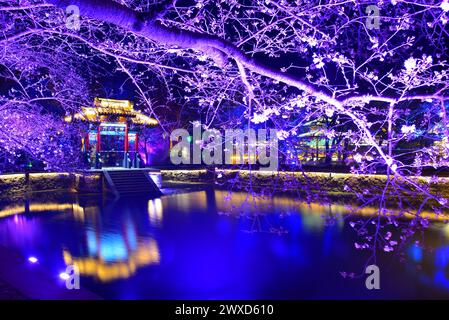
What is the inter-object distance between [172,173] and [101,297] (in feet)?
62.3

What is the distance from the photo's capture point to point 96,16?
280 cm

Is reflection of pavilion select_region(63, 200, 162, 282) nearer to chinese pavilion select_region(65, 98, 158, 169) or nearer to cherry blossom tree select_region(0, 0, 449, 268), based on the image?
cherry blossom tree select_region(0, 0, 449, 268)

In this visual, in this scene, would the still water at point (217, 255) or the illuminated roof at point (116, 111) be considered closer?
the still water at point (217, 255)

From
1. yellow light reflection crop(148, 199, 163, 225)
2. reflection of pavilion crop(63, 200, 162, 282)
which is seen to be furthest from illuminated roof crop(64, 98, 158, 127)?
reflection of pavilion crop(63, 200, 162, 282)

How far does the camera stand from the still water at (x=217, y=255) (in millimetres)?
4781

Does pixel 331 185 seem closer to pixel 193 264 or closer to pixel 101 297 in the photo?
pixel 193 264

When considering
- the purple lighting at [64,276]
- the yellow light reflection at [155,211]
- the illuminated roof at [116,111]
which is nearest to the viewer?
the purple lighting at [64,276]

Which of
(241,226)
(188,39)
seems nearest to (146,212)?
(241,226)

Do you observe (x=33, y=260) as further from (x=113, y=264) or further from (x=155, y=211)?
(x=155, y=211)

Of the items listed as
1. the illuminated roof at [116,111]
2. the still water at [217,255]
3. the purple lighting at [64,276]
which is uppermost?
the illuminated roof at [116,111]

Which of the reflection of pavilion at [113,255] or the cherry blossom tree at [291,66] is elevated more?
the cherry blossom tree at [291,66]

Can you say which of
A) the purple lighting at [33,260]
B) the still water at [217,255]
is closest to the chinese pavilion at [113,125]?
the still water at [217,255]

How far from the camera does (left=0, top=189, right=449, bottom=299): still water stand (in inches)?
188

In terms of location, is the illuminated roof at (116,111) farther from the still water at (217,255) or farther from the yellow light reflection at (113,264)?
the yellow light reflection at (113,264)
